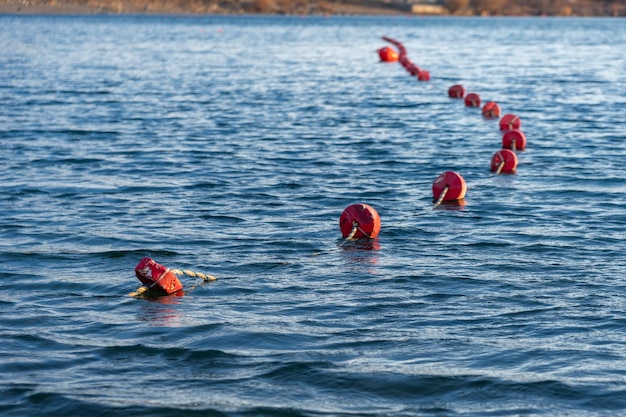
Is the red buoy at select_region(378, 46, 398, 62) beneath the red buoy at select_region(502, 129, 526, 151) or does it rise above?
above

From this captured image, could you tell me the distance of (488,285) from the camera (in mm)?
12211

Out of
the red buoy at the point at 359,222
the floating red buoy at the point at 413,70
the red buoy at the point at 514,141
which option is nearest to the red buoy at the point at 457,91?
the floating red buoy at the point at 413,70

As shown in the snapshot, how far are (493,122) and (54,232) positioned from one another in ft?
58.6

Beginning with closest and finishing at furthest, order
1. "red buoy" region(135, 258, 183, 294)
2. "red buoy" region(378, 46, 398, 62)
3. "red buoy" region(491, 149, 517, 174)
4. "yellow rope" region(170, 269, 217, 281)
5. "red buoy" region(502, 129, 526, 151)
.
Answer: "red buoy" region(135, 258, 183, 294), "yellow rope" region(170, 269, 217, 281), "red buoy" region(491, 149, 517, 174), "red buoy" region(502, 129, 526, 151), "red buoy" region(378, 46, 398, 62)

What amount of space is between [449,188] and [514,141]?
684 centimetres

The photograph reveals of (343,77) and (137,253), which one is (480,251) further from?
(343,77)

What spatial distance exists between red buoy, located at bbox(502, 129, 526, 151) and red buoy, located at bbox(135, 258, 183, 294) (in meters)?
13.7

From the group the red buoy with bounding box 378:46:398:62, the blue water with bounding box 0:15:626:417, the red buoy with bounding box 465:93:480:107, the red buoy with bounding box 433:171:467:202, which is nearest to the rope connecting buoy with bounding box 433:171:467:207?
the red buoy with bounding box 433:171:467:202

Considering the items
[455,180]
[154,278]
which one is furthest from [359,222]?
[154,278]

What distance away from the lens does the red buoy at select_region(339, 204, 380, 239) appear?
14437 millimetres

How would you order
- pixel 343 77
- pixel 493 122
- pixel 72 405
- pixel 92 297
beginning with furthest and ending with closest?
pixel 343 77 < pixel 493 122 < pixel 92 297 < pixel 72 405

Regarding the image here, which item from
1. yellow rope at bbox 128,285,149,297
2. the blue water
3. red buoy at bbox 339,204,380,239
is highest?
red buoy at bbox 339,204,380,239

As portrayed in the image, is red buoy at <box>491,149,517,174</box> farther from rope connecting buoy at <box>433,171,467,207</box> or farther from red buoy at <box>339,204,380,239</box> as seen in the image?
red buoy at <box>339,204,380,239</box>

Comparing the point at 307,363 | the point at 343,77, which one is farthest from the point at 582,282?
the point at 343,77
